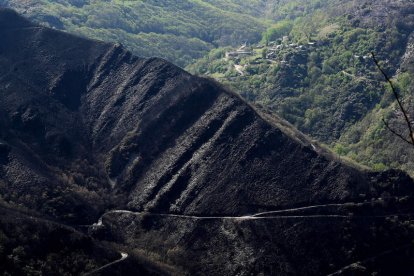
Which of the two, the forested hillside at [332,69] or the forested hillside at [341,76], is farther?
the forested hillside at [332,69]

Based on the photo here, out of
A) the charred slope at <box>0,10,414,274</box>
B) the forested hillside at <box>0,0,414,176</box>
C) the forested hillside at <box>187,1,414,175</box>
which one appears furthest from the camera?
the forested hillside at <box>0,0,414,176</box>

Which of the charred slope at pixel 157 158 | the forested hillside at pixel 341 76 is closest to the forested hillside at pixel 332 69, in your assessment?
the forested hillside at pixel 341 76

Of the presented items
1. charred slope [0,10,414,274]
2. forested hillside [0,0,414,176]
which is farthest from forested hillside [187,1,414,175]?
charred slope [0,10,414,274]

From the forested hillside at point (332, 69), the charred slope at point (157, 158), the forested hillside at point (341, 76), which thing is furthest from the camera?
the forested hillside at point (332, 69)

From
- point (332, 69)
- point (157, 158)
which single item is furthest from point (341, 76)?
point (157, 158)

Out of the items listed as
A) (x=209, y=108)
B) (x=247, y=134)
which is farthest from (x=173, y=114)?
(x=247, y=134)

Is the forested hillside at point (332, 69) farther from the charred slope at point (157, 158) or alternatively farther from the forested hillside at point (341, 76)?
the charred slope at point (157, 158)

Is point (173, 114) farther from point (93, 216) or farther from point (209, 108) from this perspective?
point (93, 216)

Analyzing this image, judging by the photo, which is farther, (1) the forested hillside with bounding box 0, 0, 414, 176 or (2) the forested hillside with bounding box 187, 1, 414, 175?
(1) the forested hillside with bounding box 0, 0, 414, 176

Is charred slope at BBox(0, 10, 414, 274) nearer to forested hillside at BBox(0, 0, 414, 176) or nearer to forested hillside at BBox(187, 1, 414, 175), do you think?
forested hillside at BBox(187, 1, 414, 175)
